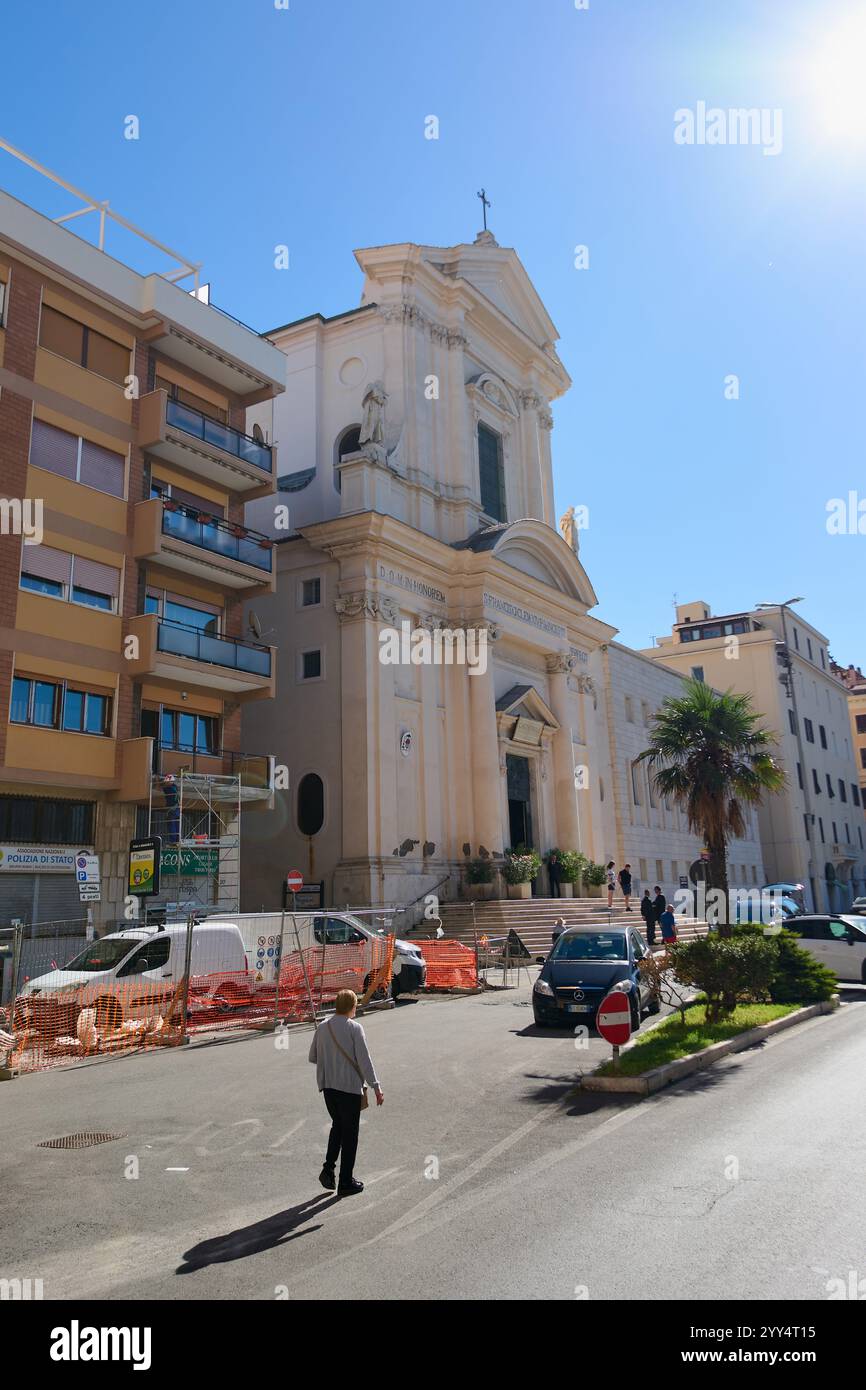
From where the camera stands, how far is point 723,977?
14445 mm

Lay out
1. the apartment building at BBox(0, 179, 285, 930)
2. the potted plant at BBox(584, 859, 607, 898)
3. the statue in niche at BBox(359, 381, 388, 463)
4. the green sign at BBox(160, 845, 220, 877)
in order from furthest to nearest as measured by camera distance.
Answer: the potted plant at BBox(584, 859, 607, 898) < the statue in niche at BBox(359, 381, 388, 463) < the green sign at BBox(160, 845, 220, 877) < the apartment building at BBox(0, 179, 285, 930)

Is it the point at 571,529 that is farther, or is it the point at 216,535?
the point at 571,529

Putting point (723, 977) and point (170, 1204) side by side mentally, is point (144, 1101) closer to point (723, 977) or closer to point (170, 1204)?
point (170, 1204)

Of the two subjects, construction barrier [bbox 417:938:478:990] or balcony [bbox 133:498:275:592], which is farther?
balcony [bbox 133:498:275:592]

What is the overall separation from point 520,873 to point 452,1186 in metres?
25.3

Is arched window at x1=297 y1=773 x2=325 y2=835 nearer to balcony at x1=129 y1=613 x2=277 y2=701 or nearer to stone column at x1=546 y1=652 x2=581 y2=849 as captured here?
balcony at x1=129 y1=613 x2=277 y2=701

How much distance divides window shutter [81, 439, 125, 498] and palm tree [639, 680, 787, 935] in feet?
49.4

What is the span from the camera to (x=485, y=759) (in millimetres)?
33719

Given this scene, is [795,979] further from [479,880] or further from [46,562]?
[46,562]

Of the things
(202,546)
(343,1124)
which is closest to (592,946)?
(343,1124)

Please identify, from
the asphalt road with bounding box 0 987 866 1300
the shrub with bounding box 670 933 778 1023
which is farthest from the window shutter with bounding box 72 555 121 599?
the shrub with bounding box 670 933 778 1023

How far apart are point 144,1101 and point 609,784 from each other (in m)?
35.8

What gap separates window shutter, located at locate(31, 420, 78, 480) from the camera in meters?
22.7

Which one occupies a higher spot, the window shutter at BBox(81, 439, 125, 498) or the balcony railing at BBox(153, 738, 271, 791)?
the window shutter at BBox(81, 439, 125, 498)
